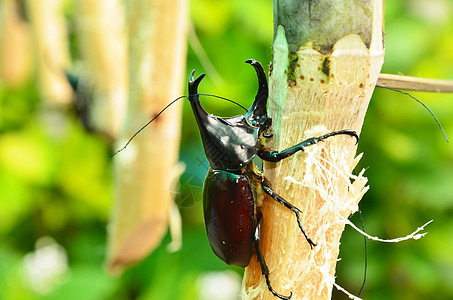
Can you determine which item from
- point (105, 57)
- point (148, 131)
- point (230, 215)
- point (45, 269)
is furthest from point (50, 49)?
point (230, 215)

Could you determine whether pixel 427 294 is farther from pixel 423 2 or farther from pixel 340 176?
pixel 340 176

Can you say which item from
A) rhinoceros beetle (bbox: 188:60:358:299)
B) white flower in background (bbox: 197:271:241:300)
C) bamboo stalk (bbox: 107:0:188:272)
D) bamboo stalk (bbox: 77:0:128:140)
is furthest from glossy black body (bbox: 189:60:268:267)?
white flower in background (bbox: 197:271:241:300)

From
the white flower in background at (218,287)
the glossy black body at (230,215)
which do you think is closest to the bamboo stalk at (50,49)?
the white flower in background at (218,287)

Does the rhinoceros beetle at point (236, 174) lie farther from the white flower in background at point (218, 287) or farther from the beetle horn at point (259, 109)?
the white flower in background at point (218, 287)

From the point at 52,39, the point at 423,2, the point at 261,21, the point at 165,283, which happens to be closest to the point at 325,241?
the point at 52,39

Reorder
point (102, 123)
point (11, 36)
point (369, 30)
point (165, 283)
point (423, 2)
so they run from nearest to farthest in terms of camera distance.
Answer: point (369, 30) → point (102, 123) → point (11, 36) → point (165, 283) → point (423, 2)

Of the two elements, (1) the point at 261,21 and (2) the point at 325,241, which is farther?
(1) the point at 261,21
